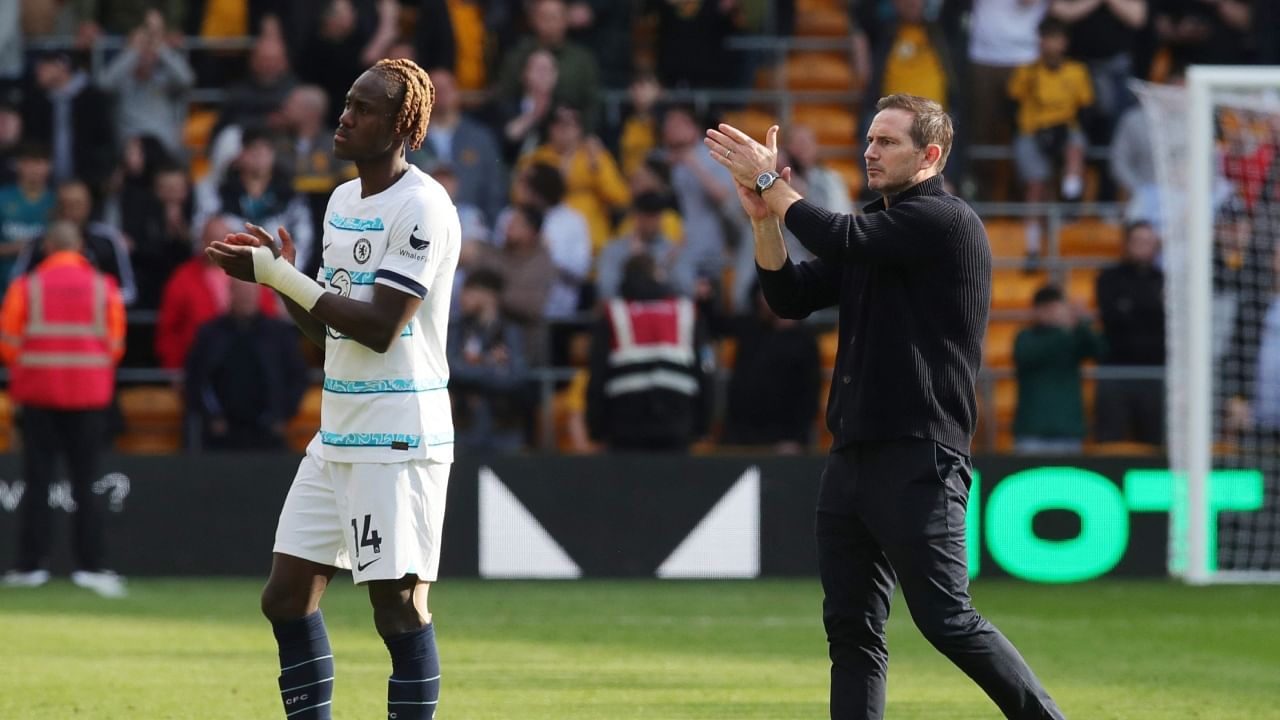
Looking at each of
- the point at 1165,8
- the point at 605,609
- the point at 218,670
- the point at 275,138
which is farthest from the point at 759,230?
the point at 1165,8

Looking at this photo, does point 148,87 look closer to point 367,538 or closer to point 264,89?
point 264,89

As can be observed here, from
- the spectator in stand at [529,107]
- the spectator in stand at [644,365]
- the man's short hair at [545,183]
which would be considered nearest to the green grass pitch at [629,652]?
the spectator in stand at [644,365]

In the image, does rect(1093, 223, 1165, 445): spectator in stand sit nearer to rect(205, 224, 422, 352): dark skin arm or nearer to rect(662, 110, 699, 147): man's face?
rect(662, 110, 699, 147): man's face

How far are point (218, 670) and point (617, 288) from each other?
5.69m

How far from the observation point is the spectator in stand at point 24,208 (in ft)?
46.2

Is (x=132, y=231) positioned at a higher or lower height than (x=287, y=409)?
higher

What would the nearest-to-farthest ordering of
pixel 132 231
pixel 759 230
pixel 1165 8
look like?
pixel 759 230
pixel 132 231
pixel 1165 8

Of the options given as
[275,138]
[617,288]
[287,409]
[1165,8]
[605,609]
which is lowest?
[605,609]

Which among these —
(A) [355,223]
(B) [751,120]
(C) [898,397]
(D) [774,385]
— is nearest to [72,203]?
(D) [774,385]

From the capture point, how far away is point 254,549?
12984 mm

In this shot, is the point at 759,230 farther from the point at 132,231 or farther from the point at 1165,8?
the point at 1165,8

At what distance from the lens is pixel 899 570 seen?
5.55 metres

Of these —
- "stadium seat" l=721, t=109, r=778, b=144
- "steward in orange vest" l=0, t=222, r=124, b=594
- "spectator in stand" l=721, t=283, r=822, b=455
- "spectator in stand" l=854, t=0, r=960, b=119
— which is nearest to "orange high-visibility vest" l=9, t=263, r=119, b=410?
"steward in orange vest" l=0, t=222, r=124, b=594

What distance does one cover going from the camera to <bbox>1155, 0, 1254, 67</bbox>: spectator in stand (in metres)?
16.8
